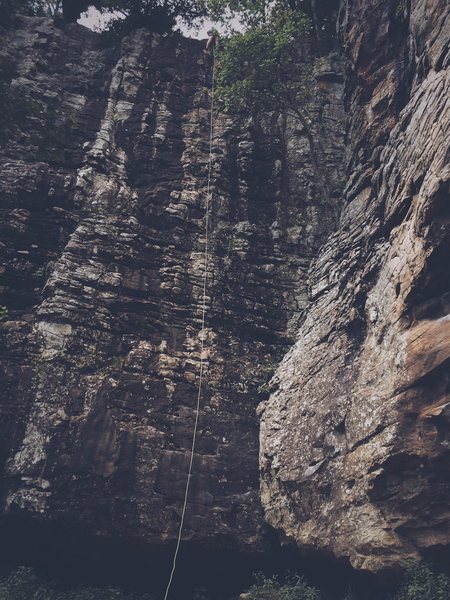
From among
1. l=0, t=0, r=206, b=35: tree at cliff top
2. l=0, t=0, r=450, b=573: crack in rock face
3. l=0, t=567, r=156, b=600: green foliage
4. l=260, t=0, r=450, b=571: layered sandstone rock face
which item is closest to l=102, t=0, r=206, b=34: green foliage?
l=0, t=0, r=206, b=35: tree at cliff top

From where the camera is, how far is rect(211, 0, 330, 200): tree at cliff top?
18.2 m

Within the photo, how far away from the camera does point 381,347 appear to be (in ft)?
34.5

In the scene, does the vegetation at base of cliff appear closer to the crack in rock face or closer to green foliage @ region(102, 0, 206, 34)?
the crack in rock face

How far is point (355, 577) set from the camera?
1071 cm

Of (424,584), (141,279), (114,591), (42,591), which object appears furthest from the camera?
(141,279)

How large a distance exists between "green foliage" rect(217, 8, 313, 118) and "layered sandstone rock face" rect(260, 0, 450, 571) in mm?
3832

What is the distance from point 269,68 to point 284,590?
1644 cm

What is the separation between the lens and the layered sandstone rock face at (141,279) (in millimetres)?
12219

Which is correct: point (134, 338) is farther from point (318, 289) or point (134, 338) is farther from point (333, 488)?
point (333, 488)

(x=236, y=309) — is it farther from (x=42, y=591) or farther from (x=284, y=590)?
(x=42, y=591)

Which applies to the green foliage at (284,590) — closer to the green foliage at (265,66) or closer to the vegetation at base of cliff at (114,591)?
the vegetation at base of cliff at (114,591)

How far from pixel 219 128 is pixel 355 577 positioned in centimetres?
1511

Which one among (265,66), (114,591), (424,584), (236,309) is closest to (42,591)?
(114,591)

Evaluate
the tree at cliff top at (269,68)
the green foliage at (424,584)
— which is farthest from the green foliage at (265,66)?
the green foliage at (424,584)
